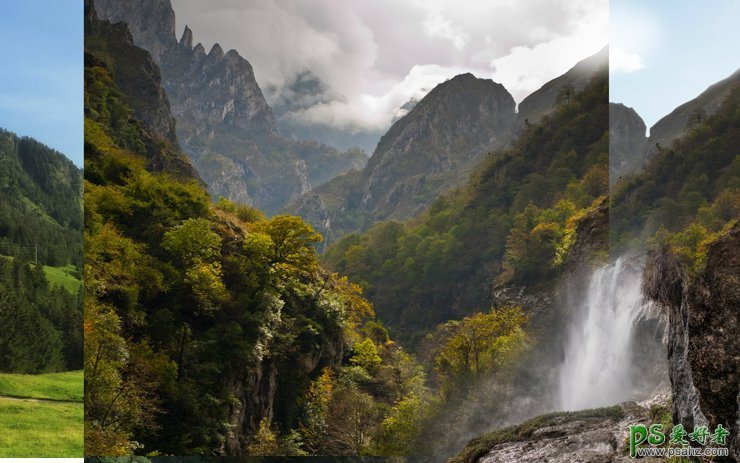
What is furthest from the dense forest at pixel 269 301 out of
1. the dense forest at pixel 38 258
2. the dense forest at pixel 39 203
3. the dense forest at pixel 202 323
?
the dense forest at pixel 39 203

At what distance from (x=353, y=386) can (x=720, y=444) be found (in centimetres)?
962

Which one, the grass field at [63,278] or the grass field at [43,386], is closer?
the grass field at [43,386]

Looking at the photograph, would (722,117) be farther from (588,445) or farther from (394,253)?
(394,253)

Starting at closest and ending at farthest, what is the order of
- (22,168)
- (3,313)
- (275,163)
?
1. (3,313)
2. (275,163)
3. (22,168)

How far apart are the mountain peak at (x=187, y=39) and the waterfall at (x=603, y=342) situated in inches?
535

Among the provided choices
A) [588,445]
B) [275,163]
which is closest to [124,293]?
[275,163]

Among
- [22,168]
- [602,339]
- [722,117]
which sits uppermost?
[22,168]

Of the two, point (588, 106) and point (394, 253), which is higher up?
point (588, 106)

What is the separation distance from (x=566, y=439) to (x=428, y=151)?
11.4 metres

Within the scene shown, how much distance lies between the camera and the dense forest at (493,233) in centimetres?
1571

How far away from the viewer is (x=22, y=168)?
78.7 feet

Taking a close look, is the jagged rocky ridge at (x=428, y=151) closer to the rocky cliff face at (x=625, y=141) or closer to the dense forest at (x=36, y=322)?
the rocky cliff face at (x=625, y=141)

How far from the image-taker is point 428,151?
19.6m

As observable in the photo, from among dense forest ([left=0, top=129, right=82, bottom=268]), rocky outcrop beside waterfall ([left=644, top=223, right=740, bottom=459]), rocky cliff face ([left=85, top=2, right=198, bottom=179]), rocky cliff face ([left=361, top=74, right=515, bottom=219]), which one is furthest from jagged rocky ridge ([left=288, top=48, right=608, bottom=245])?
dense forest ([left=0, top=129, right=82, bottom=268])
